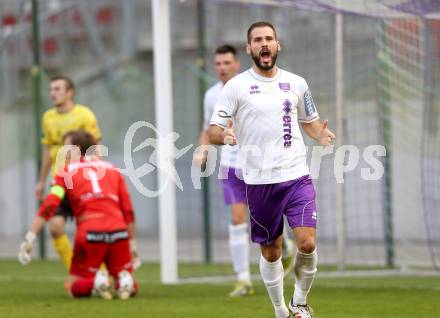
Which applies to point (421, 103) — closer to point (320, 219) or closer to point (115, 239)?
point (320, 219)

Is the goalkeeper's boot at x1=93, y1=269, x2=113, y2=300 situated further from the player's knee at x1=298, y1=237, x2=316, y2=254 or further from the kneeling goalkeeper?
the player's knee at x1=298, y1=237, x2=316, y2=254

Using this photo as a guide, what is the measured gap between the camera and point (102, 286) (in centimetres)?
975

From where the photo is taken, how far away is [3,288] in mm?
10961

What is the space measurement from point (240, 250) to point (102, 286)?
1389mm

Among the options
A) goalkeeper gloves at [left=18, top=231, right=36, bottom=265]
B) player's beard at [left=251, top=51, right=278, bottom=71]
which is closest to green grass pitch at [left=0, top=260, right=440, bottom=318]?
goalkeeper gloves at [left=18, top=231, right=36, bottom=265]

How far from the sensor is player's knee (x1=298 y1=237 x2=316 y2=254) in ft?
24.5

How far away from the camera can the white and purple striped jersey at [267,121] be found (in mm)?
7621

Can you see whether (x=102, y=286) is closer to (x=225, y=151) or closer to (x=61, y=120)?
(x=225, y=151)

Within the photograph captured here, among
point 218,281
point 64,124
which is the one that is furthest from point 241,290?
point 64,124

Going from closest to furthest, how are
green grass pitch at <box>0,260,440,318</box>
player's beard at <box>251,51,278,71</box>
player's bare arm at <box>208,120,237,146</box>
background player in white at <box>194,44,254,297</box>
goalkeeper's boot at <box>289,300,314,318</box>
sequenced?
player's bare arm at <box>208,120,237,146</box> → goalkeeper's boot at <box>289,300,314,318</box> → player's beard at <box>251,51,278,71</box> → green grass pitch at <box>0,260,440,318</box> → background player in white at <box>194,44,254,297</box>

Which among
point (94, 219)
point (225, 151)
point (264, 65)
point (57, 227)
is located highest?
point (264, 65)

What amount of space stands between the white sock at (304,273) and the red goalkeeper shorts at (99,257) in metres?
2.69

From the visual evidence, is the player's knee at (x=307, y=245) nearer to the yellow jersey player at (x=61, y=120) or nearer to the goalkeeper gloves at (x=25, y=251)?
the goalkeeper gloves at (x=25, y=251)

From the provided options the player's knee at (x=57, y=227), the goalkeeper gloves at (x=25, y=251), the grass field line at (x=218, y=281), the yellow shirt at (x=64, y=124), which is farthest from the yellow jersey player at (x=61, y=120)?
the goalkeeper gloves at (x=25, y=251)
